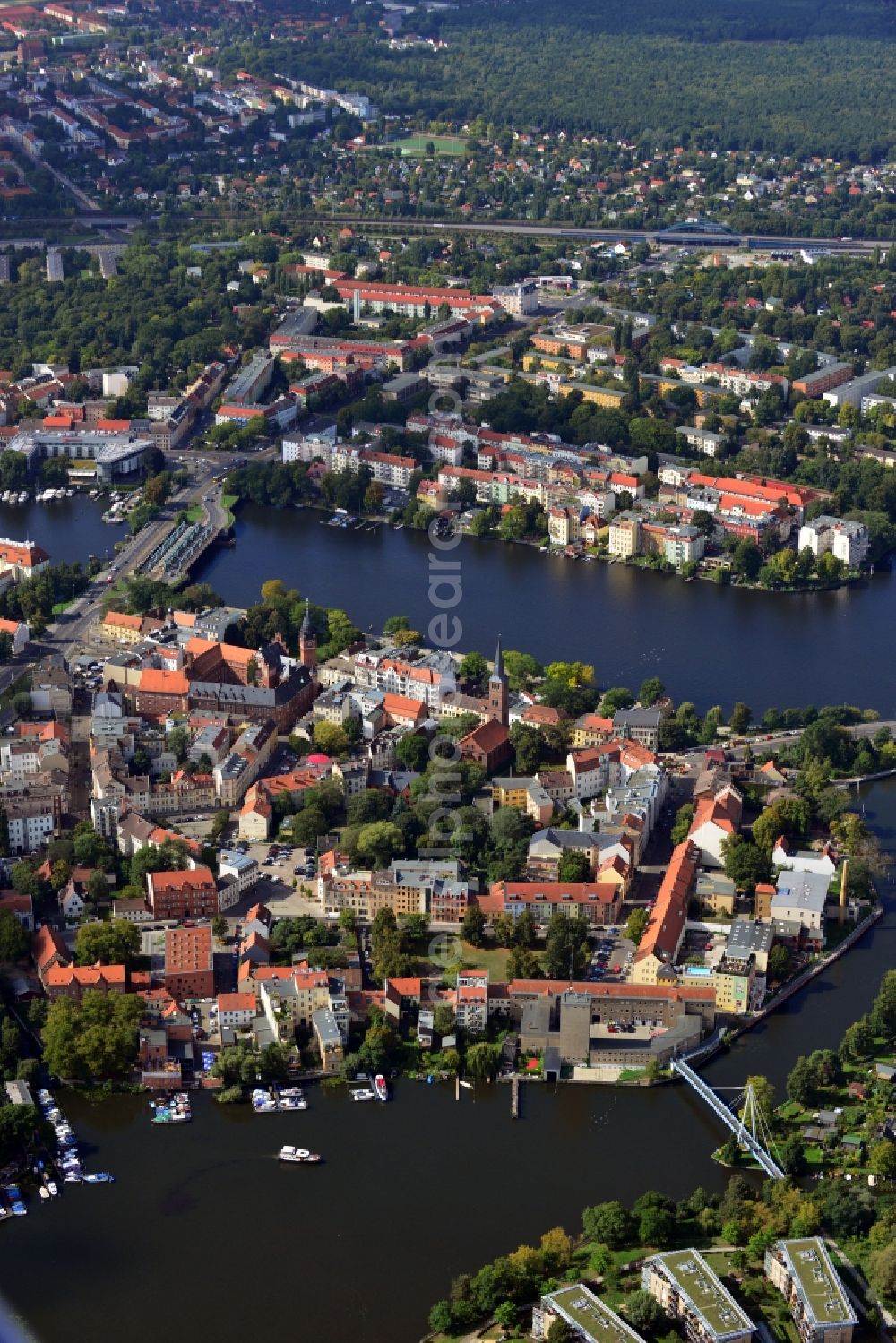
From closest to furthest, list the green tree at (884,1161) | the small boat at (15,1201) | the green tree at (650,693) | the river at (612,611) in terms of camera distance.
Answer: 1. the small boat at (15,1201)
2. the green tree at (884,1161)
3. the green tree at (650,693)
4. the river at (612,611)

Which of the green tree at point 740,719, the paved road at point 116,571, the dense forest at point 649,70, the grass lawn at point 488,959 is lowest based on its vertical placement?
the paved road at point 116,571

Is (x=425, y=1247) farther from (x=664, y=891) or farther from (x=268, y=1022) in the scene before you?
(x=664, y=891)

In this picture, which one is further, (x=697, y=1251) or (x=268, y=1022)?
(x=268, y=1022)

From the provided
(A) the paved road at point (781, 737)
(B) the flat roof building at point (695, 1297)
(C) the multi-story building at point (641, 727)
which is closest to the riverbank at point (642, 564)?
(A) the paved road at point (781, 737)

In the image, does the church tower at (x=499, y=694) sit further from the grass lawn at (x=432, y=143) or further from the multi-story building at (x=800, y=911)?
the grass lawn at (x=432, y=143)

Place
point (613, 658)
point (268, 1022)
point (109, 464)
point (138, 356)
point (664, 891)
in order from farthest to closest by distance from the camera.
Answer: point (138, 356)
point (109, 464)
point (613, 658)
point (664, 891)
point (268, 1022)

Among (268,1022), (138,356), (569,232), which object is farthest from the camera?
(569,232)

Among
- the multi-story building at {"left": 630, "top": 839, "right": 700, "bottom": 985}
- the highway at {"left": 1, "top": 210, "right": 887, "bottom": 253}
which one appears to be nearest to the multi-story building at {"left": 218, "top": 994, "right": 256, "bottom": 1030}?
the multi-story building at {"left": 630, "top": 839, "right": 700, "bottom": 985}

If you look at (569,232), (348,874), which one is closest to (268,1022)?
(348,874)
